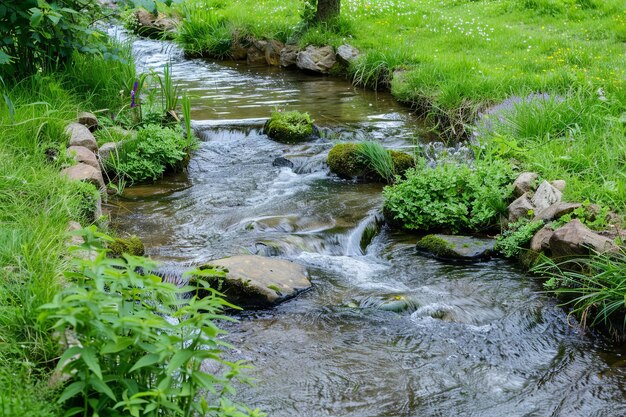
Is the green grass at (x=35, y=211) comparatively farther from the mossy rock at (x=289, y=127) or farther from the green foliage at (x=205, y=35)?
the green foliage at (x=205, y=35)

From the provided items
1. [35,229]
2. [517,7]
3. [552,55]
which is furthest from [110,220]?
[517,7]

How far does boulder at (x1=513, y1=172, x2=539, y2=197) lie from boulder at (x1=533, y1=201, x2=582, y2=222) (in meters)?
0.50

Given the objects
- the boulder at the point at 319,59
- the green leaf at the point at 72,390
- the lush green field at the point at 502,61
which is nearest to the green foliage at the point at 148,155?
the lush green field at the point at 502,61

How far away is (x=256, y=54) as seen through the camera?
48.5ft

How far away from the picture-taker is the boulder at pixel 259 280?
5.58 meters

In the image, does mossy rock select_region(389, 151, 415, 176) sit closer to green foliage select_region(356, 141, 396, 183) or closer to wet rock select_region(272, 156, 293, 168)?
green foliage select_region(356, 141, 396, 183)

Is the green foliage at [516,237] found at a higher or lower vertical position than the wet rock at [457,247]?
higher

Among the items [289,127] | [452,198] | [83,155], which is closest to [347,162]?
[289,127]

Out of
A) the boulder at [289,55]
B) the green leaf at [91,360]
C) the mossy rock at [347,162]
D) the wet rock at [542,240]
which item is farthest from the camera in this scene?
the boulder at [289,55]

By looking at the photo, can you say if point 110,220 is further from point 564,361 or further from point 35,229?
point 564,361

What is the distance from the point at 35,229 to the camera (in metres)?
4.94

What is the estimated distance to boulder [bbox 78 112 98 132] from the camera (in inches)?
323

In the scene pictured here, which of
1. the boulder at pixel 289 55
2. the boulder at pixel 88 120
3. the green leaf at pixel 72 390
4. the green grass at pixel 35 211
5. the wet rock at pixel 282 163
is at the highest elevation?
the green leaf at pixel 72 390

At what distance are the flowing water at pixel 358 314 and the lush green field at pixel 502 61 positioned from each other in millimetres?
1089
